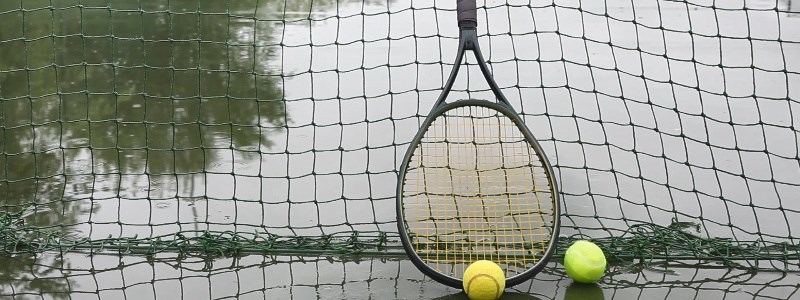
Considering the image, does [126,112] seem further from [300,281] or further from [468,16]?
[468,16]

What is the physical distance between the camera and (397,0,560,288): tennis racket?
151 inches

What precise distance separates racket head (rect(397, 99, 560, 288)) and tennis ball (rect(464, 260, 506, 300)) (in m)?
0.05

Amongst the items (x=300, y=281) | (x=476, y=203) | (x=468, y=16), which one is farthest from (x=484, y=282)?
(x=468, y=16)

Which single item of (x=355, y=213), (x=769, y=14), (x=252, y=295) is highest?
(x=769, y=14)

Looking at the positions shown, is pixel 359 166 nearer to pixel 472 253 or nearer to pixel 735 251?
pixel 472 253

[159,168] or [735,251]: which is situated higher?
[159,168]

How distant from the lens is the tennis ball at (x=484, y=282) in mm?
3520

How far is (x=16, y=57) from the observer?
24.5ft

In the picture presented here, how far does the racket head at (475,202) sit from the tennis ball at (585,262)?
4.3 inches

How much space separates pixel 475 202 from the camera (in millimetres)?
4418

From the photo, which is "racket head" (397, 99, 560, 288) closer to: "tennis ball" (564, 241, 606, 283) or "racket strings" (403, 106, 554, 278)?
"racket strings" (403, 106, 554, 278)

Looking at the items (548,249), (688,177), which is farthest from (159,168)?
(688,177)

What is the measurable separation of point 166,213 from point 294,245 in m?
0.75

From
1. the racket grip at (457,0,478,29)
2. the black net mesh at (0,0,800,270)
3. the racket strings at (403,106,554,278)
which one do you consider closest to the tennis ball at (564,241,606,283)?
the racket strings at (403,106,554,278)
